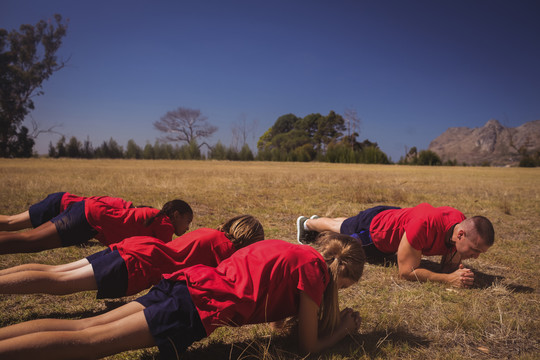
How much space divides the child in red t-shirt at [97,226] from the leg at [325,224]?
2.25m

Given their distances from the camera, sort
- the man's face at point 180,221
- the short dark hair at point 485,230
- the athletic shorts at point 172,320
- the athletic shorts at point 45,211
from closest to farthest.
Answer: the athletic shorts at point 172,320, the short dark hair at point 485,230, the man's face at point 180,221, the athletic shorts at point 45,211

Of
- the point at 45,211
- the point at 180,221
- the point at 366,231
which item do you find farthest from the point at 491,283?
the point at 45,211

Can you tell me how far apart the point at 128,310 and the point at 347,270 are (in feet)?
4.78

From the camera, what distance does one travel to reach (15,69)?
126ft

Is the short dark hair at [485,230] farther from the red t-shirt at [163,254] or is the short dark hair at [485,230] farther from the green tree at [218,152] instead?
the green tree at [218,152]

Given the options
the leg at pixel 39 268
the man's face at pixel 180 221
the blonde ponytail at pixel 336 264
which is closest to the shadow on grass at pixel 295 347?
the blonde ponytail at pixel 336 264

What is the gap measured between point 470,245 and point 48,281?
3.73 m

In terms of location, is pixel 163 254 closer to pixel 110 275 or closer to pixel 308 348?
pixel 110 275

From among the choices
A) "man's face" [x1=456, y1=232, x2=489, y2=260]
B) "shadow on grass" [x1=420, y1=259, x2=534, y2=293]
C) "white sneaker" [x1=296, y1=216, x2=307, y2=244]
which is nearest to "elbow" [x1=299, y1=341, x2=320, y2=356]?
"man's face" [x1=456, y1=232, x2=489, y2=260]

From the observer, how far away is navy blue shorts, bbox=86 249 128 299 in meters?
2.57

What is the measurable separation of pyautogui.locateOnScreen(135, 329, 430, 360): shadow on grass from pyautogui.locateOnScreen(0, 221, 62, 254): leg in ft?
6.63

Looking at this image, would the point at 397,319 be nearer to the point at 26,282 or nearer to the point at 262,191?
the point at 26,282

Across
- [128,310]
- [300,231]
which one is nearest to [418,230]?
[300,231]

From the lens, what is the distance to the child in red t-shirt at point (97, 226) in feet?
11.6
